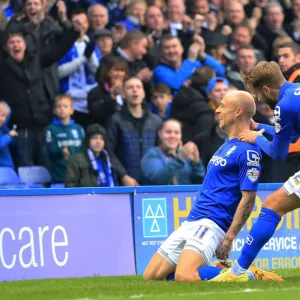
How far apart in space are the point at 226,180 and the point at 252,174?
35 centimetres

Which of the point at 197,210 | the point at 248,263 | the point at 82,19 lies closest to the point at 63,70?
the point at 82,19

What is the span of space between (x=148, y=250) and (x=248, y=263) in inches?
117

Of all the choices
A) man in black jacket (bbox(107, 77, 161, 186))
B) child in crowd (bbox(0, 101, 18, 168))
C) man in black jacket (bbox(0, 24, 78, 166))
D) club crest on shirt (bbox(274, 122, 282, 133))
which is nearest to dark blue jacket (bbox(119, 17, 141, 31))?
man in black jacket (bbox(107, 77, 161, 186))

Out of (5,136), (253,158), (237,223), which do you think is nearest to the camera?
(237,223)

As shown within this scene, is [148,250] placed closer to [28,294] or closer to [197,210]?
[197,210]

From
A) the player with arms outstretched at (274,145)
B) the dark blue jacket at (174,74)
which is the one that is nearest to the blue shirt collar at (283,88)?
the player with arms outstretched at (274,145)

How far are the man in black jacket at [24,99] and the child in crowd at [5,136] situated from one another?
279 millimetres

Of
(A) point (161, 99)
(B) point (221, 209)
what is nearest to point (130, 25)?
(A) point (161, 99)

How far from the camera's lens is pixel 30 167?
13258 millimetres

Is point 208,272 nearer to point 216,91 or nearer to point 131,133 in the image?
point 131,133

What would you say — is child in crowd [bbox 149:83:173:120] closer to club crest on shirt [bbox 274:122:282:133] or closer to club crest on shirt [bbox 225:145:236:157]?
club crest on shirt [bbox 225:145:236:157]

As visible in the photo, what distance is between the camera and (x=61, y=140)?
43.6 ft

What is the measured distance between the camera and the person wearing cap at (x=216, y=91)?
1453cm

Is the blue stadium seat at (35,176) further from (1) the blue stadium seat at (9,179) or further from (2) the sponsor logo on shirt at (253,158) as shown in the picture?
(2) the sponsor logo on shirt at (253,158)
